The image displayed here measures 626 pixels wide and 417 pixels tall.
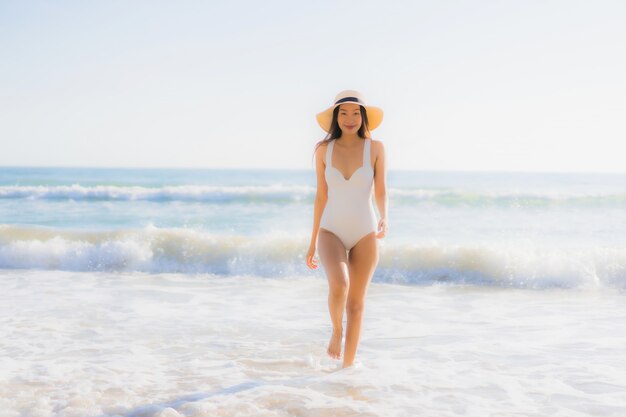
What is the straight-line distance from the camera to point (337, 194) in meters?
4.71

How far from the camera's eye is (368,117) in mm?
4719

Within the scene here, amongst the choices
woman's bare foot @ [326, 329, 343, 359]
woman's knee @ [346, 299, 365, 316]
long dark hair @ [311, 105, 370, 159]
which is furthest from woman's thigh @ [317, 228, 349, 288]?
long dark hair @ [311, 105, 370, 159]

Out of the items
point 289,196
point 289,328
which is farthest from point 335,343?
point 289,196

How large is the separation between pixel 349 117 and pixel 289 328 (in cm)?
319

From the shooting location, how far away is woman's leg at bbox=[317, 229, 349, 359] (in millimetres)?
4574

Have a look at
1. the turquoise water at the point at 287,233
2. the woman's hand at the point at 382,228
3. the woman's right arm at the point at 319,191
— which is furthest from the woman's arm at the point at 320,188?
the turquoise water at the point at 287,233

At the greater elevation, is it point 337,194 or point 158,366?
point 337,194

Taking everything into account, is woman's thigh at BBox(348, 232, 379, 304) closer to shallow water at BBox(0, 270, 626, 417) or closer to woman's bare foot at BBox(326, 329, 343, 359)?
woman's bare foot at BBox(326, 329, 343, 359)

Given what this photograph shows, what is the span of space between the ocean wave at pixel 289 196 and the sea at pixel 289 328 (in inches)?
355

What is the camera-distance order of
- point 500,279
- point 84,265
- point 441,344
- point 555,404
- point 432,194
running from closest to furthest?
1. point 555,404
2. point 441,344
3. point 500,279
4. point 84,265
5. point 432,194

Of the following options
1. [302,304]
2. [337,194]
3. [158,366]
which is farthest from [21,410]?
[302,304]

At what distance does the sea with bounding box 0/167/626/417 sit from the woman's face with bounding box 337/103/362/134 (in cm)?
209

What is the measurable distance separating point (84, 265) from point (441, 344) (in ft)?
26.8

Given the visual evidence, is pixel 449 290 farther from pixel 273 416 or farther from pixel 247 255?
pixel 273 416
